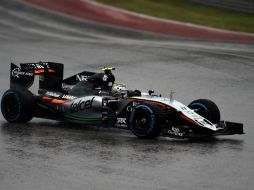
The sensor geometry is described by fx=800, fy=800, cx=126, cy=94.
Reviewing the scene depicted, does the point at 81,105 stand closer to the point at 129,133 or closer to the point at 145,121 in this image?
the point at 129,133

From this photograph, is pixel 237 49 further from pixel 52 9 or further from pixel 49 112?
pixel 49 112

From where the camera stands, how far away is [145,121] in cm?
1373

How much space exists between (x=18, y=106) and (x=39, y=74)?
37.5 inches

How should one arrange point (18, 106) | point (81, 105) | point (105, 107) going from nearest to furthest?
point (105, 107) → point (81, 105) → point (18, 106)

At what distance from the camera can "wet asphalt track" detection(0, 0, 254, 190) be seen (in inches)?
431

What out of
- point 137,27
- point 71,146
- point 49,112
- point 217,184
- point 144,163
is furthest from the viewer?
point 137,27

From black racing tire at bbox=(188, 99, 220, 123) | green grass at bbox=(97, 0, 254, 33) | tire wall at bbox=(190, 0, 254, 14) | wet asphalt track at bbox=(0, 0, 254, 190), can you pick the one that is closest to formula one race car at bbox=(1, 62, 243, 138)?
black racing tire at bbox=(188, 99, 220, 123)

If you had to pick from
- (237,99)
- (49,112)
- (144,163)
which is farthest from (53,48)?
(144,163)

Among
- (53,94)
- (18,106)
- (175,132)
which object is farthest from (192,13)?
(175,132)

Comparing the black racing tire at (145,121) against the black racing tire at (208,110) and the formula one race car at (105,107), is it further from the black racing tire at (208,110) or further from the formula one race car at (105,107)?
the black racing tire at (208,110)

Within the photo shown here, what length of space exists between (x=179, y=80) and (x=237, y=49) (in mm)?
5866

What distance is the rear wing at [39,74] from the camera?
16.0 m

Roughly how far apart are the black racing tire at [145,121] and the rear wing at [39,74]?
2.66 metres

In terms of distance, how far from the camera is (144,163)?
11867mm
